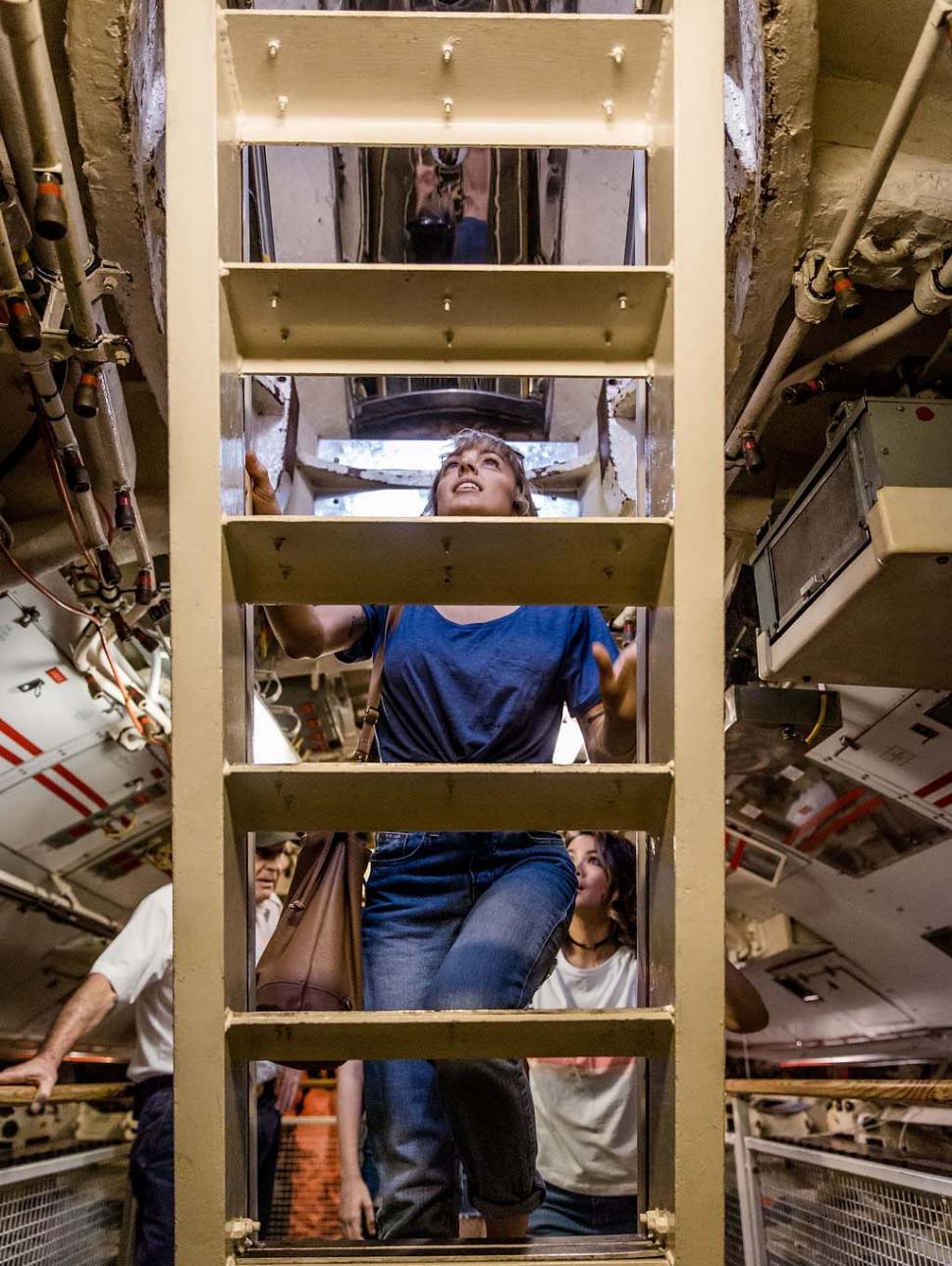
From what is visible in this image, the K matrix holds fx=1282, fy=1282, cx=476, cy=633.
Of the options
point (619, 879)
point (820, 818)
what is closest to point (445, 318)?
point (619, 879)

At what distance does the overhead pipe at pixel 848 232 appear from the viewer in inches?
108

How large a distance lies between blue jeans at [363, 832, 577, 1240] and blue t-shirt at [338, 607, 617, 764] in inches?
8.0

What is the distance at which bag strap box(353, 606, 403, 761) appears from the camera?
9.26 ft

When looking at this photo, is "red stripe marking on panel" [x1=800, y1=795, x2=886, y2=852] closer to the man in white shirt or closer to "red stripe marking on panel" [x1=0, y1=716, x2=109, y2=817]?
the man in white shirt

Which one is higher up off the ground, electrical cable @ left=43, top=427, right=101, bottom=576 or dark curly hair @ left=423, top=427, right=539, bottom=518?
electrical cable @ left=43, top=427, right=101, bottom=576

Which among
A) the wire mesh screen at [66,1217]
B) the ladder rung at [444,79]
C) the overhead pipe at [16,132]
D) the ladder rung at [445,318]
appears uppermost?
the overhead pipe at [16,132]

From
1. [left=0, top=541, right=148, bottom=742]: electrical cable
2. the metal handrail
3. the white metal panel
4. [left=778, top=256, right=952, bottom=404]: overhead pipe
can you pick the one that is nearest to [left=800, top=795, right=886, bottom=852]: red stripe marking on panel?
the white metal panel

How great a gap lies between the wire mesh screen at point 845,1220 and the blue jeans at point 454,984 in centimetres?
197

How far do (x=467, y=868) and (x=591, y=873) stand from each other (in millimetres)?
2712

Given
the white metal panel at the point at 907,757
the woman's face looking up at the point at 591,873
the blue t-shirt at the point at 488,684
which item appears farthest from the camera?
the white metal panel at the point at 907,757

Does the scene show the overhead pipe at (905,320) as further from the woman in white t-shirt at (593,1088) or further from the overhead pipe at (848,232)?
the woman in white t-shirt at (593,1088)

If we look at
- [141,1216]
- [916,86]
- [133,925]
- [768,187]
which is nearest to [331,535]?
[916,86]

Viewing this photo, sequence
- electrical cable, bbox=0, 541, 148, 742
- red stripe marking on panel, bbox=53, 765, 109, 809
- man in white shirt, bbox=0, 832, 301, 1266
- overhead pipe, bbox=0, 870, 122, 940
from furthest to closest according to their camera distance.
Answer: overhead pipe, bbox=0, 870, 122, 940, red stripe marking on panel, bbox=53, 765, 109, 809, man in white shirt, bbox=0, 832, 301, 1266, electrical cable, bbox=0, 541, 148, 742

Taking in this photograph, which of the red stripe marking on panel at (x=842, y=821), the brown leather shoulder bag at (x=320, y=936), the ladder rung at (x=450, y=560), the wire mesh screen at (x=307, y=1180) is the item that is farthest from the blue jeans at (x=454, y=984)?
the wire mesh screen at (x=307, y=1180)
